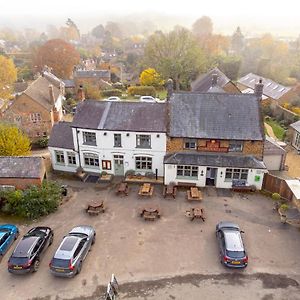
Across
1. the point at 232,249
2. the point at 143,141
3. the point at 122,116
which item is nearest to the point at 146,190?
the point at 143,141

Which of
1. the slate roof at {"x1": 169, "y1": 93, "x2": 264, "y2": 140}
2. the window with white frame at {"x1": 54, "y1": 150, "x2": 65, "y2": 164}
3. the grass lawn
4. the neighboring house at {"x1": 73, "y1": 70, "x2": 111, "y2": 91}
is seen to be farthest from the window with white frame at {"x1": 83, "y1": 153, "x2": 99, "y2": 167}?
the neighboring house at {"x1": 73, "y1": 70, "x2": 111, "y2": 91}

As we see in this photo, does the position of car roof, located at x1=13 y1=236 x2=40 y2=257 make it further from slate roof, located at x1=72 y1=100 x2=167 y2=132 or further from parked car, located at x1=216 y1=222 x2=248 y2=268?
slate roof, located at x1=72 y1=100 x2=167 y2=132

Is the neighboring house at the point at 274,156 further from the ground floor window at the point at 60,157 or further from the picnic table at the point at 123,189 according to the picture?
the ground floor window at the point at 60,157

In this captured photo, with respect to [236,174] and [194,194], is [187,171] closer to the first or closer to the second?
[194,194]

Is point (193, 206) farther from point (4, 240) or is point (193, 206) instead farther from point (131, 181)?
point (4, 240)

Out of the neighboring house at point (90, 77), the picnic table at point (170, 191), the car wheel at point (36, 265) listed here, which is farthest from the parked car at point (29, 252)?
the neighboring house at point (90, 77)
